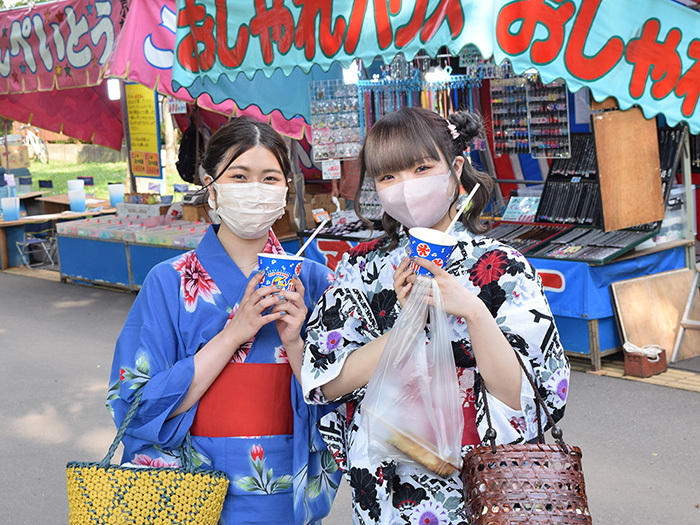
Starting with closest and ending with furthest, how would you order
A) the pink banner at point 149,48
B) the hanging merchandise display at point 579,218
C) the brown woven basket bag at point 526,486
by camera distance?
the brown woven basket bag at point 526,486 → the hanging merchandise display at point 579,218 → the pink banner at point 149,48

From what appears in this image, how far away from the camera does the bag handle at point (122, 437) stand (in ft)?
6.97

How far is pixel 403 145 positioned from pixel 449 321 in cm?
43

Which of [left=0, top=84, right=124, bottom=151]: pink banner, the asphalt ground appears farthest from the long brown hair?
[left=0, top=84, right=124, bottom=151]: pink banner

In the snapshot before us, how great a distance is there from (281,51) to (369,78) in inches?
63.6

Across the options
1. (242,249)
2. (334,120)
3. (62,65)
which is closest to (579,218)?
(334,120)

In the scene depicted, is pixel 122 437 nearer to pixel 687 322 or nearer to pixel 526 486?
pixel 526 486

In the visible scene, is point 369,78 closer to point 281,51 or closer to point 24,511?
point 281,51

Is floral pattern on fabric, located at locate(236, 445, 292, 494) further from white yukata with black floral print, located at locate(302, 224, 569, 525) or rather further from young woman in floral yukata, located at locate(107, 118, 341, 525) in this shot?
white yukata with black floral print, located at locate(302, 224, 569, 525)

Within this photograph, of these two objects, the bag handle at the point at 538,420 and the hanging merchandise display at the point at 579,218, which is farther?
the hanging merchandise display at the point at 579,218

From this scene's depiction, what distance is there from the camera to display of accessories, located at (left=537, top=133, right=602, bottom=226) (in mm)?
6453

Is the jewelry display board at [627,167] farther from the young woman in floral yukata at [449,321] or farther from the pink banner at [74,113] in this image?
the pink banner at [74,113]

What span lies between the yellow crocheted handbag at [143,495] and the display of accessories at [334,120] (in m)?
5.30

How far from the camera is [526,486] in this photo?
5.61ft

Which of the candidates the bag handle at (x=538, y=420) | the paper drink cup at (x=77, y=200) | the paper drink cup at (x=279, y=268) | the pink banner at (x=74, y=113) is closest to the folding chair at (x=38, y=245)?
the paper drink cup at (x=77, y=200)
